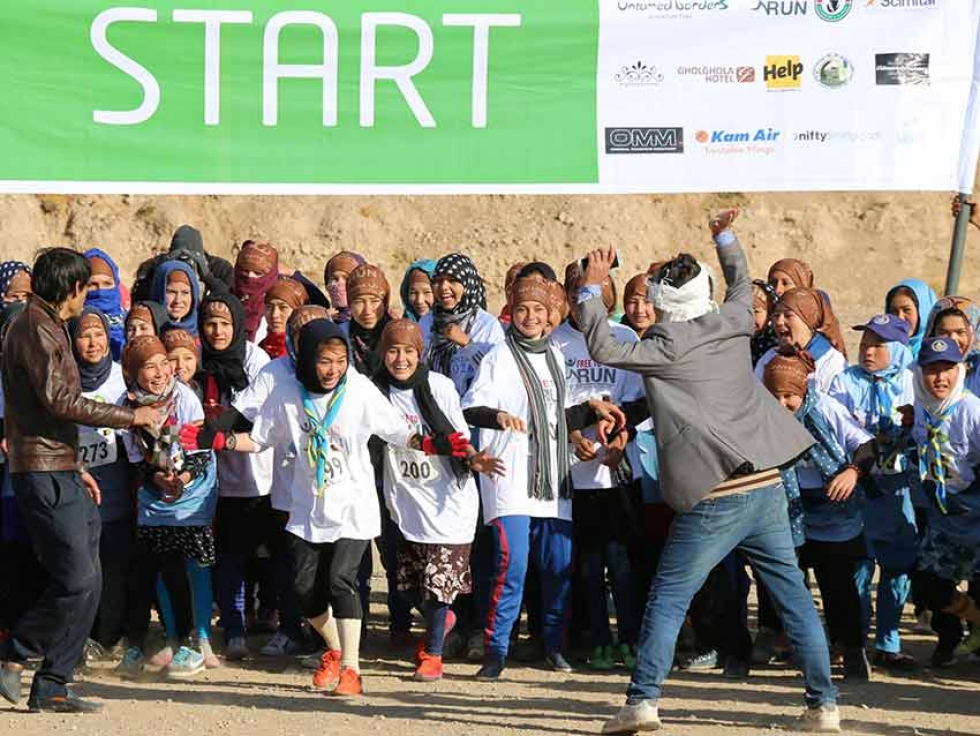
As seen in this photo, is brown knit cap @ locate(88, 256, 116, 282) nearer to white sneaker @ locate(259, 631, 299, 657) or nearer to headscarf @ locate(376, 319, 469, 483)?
headscarf @ locate(376, 319, 469, 483)

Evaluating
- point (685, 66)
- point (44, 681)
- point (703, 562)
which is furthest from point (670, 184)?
point (44, 681)

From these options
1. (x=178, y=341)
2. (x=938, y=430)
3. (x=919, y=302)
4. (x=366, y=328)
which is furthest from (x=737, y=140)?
(x=178, y=341)

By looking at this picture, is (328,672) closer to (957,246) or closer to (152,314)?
(152,314)

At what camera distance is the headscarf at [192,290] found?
980 cm

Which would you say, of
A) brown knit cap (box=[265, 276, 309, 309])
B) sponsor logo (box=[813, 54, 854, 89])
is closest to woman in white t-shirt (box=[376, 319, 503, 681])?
brown knit cap (box=[265, 276, 309, 309])

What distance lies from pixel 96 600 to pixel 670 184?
3735 mm

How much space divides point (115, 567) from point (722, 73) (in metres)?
4.09

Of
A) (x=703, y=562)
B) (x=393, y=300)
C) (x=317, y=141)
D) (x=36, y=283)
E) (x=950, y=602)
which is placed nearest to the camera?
(x=703, y=562)

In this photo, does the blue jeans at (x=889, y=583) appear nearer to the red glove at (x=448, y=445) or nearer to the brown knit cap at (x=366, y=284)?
the red glove at (x=448, y=445)

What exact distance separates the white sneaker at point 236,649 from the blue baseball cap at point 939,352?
368cm

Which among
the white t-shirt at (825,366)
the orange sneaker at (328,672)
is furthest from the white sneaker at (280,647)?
the white t-shirt at (825,366)

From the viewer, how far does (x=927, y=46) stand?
990 centimetres

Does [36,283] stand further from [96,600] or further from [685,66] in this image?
[685,66]

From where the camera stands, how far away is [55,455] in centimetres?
792
